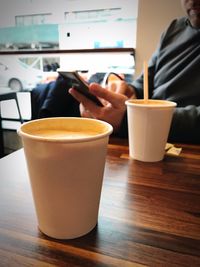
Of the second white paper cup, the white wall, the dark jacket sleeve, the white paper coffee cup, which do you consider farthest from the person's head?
the white wall

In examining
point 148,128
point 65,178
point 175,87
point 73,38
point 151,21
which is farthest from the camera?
point 73,38

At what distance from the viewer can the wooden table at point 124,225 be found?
10.9 inches

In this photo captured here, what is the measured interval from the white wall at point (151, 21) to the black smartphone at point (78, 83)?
4.90ft

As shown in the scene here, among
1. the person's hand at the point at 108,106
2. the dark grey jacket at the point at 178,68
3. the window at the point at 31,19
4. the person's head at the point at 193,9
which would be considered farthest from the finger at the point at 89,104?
the window at the point at 31,19

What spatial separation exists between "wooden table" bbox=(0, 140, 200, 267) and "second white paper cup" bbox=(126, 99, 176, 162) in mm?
63

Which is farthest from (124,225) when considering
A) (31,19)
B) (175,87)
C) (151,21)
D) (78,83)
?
(31,19)

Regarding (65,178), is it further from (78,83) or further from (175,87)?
(175,87)

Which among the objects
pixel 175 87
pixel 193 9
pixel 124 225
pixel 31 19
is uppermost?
pixel 31 19

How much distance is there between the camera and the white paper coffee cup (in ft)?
0.89

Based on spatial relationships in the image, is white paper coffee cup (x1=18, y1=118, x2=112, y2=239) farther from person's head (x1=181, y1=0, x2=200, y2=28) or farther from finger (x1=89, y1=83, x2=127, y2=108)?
person's head (x1=181, y1=0, x2=200, y2=28)

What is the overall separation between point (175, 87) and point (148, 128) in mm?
599

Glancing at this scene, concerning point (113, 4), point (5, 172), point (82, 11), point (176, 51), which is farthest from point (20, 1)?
point (5, 172)

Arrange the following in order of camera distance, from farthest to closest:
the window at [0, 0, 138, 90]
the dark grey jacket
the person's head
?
the window at [0, 0, 138, 90]
the dark grey jacket
the person's head

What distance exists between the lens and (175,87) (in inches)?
42.3
